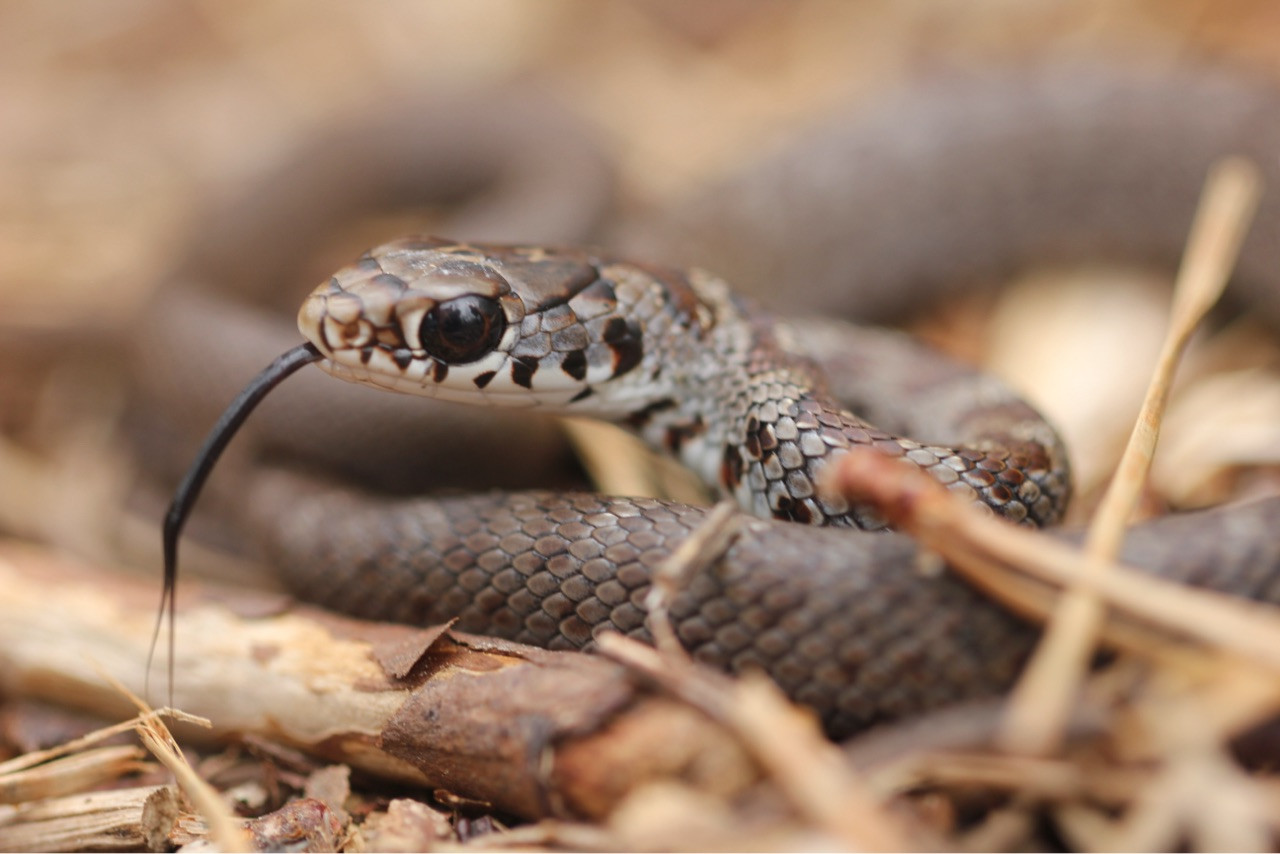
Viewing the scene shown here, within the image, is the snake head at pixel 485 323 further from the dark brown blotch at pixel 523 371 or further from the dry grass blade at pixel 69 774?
the dry grass blade at pixel 69 774

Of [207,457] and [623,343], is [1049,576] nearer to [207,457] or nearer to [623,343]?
[623,343]

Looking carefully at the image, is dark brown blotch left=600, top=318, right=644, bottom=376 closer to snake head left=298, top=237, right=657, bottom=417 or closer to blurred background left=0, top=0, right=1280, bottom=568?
snake head left=298, top=237, right=657, bottom=417

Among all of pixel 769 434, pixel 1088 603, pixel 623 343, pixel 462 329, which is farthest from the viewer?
pixel 623 343

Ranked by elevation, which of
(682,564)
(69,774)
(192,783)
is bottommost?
(69,774)

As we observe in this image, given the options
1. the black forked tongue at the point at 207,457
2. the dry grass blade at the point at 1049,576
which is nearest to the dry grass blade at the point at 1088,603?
the dry grass blade at the point at 1049,576

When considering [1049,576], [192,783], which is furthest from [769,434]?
[192,783]

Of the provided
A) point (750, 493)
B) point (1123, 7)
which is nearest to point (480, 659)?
point (750, 493)

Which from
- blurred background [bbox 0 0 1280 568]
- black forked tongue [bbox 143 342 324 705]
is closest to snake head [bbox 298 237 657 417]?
black forked tongue [bbox 143 342 324 705]

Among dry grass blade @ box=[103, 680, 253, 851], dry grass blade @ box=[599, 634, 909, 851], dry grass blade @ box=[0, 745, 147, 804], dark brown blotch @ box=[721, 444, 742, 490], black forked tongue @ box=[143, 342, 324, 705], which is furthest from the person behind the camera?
dark brown blotch @ box=[721, 444, 742, 490]
